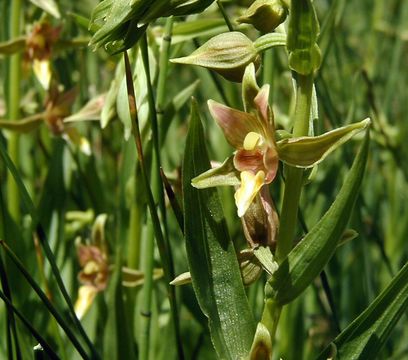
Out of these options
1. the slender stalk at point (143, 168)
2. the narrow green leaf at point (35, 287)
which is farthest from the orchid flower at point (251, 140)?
the narrow green leaf at point (35, 287)

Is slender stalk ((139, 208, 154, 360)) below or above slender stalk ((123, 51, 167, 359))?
below

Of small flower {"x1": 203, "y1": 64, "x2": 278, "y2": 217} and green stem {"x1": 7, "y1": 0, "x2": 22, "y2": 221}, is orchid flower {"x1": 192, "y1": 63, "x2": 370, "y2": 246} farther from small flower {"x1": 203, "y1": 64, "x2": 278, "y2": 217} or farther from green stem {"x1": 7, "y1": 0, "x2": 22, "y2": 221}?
green stem {"x1": 7, "y1": 0, "x2": 22, "y2": 221}

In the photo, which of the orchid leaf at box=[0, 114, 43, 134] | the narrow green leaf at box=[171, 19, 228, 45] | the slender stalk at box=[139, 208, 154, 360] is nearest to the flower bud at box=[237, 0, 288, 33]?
the slender stalk at box=[139, 208, 154, 360]

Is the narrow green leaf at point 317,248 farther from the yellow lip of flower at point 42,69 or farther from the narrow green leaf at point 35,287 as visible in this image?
the yellow lip of flower at point 42,69

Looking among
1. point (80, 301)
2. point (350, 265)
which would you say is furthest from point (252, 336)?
point (350, 265)

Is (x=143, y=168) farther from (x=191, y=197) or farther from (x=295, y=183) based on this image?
(x=295, y=183)

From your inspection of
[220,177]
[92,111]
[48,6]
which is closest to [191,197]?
[220,177]

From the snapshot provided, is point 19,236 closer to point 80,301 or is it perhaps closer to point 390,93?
point 80,301
